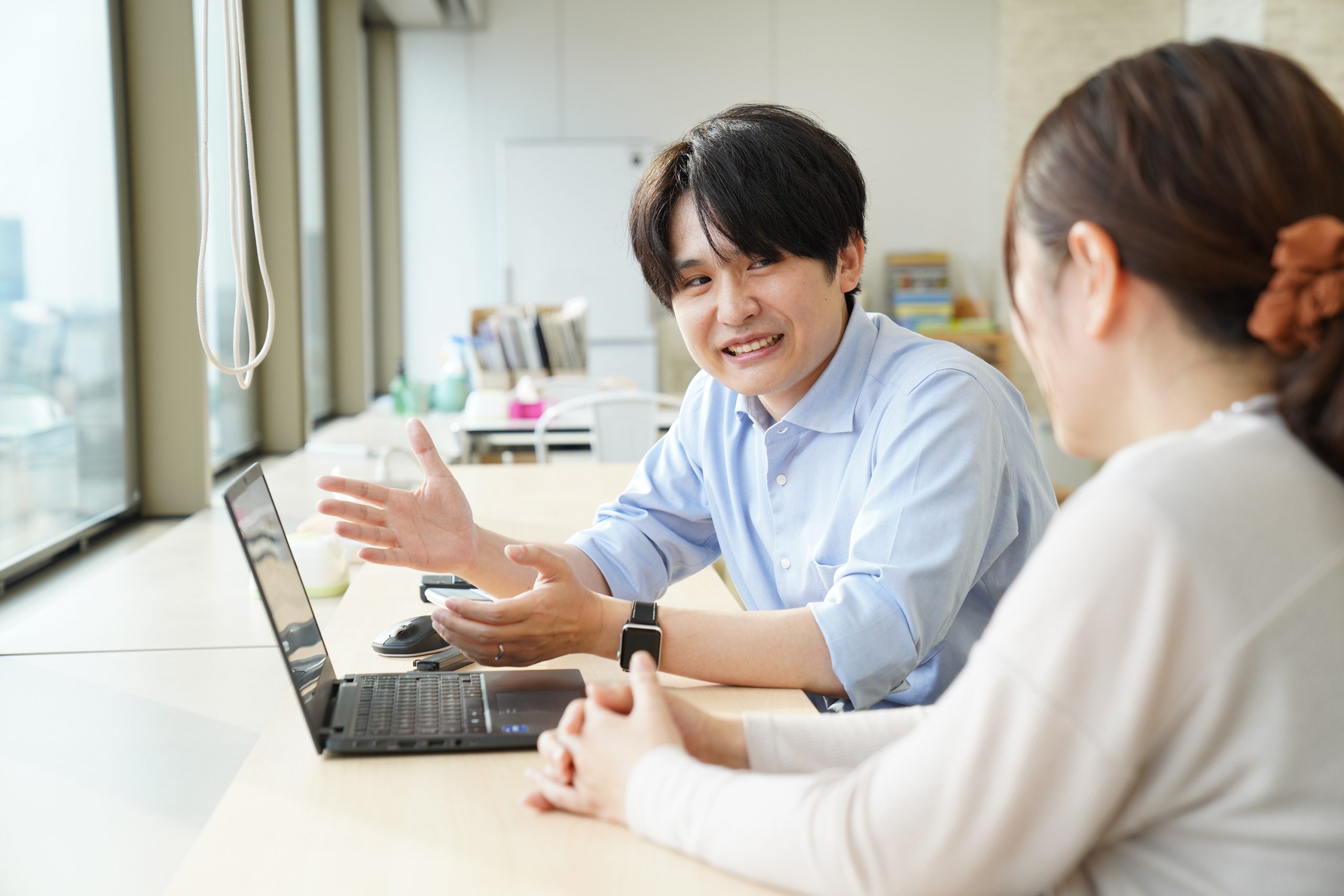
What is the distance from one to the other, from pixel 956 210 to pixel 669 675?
6489 millimetres

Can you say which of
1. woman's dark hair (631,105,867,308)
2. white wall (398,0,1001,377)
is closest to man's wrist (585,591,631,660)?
woman's dark hair (631,105,867,308)

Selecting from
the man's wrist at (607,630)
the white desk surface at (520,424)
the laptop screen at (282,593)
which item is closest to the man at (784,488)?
the man's wrist at (607,630)

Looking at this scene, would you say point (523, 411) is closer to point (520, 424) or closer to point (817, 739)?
point (520, 424)

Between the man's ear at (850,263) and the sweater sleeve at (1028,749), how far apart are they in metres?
0.91

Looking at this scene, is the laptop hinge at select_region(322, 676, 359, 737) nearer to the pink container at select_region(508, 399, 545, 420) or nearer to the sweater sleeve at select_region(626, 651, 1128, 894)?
the sweater sleeve at select_region(626, 651, 1128, 894)

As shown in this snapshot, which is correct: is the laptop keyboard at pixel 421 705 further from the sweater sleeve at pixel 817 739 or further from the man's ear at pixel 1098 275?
the man's ear at pixel 1098 275

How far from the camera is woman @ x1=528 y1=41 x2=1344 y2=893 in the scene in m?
0.61

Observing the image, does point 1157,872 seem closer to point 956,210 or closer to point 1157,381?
point 1157,381

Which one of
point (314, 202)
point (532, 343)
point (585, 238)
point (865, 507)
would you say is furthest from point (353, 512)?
point (585, 238)

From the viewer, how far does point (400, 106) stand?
Result: 6895 mm

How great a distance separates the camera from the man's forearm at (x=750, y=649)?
121 centimetres

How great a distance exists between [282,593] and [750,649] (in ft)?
1.62

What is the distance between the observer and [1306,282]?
2.15 ft

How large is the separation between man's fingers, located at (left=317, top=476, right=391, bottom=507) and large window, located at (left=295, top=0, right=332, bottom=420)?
3.99 meters
